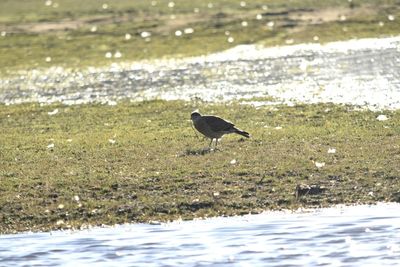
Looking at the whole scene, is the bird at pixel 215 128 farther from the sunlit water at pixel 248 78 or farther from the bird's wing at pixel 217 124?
the sunlit water at pixel 248 78

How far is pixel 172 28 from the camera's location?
6294 centimetres

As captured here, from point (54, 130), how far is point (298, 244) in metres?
13.1

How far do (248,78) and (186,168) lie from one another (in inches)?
750

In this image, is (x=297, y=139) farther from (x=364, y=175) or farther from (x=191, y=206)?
(x=191, y=206)

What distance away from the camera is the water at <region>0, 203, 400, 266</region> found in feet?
47.8

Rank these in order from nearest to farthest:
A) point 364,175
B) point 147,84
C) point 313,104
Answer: point 364,175 < point 313,104 < point 147,84

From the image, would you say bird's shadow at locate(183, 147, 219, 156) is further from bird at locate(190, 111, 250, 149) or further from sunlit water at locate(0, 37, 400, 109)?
sunlit water at locate(0, 37, 400, 109)

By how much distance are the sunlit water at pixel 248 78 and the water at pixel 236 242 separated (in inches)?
451

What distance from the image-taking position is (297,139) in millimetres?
22609

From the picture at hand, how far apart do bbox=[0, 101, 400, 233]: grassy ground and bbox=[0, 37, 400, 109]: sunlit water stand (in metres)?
4.76

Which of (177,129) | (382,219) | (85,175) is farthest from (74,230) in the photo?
(177,129)

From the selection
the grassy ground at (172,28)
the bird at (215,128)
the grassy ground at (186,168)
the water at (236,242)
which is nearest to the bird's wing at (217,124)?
the bird at (215,128)

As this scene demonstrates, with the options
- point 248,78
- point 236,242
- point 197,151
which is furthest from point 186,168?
point 248,78

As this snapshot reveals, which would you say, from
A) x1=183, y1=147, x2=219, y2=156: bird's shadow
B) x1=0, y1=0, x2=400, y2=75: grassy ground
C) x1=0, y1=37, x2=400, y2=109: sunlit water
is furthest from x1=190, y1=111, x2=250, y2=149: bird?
x1=0, y1=0, x2=400, y2=75: grassy ground
